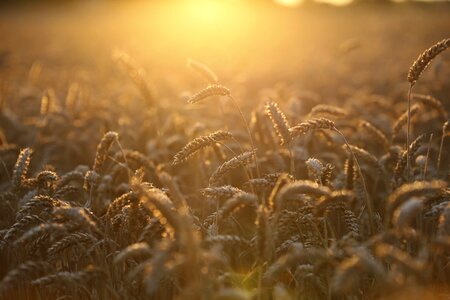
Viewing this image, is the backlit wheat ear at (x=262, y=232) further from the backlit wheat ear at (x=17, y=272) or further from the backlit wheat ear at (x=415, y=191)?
the backlit wheat ear at (x=17, y=272)

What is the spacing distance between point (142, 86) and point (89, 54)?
1616 centimetres

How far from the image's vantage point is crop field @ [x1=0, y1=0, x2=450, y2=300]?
268 cm

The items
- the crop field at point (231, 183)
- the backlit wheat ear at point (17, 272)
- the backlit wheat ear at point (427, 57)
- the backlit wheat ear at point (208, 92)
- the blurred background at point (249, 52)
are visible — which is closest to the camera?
the backlit wheat ear at point (17, 272)

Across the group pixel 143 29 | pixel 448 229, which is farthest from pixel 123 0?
pixel 448 229

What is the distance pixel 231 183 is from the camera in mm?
5527

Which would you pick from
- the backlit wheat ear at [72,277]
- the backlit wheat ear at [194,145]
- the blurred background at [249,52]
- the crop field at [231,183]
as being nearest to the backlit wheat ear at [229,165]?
the crop field at [231,183]

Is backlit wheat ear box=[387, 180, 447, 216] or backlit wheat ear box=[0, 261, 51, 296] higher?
backlit wheat ear box=[387, 180, 447, 216]

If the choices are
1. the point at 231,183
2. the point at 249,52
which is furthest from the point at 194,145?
the point at 249,52

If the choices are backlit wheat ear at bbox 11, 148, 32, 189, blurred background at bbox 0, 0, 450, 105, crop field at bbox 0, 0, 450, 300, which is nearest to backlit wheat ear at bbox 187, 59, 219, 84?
crop field at bbox 0, 0, 450, 300

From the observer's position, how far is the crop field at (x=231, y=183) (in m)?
2.68

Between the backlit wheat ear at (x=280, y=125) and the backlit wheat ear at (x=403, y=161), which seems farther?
the backlit wheat ear at (x=403, y=161)

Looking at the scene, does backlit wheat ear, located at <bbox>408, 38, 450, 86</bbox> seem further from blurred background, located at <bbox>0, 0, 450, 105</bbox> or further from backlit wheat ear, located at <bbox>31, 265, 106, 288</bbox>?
blurred background, located at <bbox>0, 0, 450, 105</bbox>

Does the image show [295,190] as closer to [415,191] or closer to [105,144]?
[415,191]

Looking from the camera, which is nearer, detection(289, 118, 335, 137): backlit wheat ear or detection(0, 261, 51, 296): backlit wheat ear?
detection(0, 261, 51, 296): backlit wheat ear
